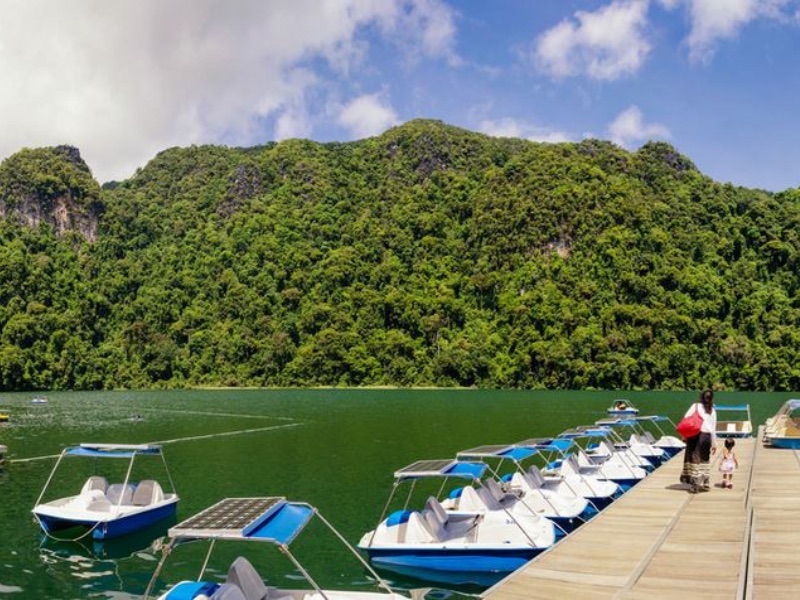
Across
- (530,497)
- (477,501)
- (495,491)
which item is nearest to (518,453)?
(530,497)

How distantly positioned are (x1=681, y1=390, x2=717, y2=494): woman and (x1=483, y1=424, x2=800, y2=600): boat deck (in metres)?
0.46

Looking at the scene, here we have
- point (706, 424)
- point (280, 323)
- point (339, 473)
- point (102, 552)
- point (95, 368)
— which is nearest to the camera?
point (706, 424)

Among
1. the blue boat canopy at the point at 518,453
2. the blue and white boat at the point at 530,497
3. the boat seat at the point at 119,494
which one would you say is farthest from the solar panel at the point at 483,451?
the boat seat at the point at 119,494

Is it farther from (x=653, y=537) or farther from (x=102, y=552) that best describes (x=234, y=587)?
(x=102, y=552)

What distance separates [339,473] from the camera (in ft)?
117

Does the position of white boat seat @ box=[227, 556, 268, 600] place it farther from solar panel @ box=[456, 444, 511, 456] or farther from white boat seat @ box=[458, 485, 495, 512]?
solar panel @ box=[456, 444, 511, 456]

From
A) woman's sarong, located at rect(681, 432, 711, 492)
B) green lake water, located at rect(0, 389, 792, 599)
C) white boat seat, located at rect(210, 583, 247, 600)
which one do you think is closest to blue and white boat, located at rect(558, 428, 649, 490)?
woman's sarong, located at rect(681, 432, 711, 492)

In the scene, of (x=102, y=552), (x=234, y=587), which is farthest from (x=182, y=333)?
(x=234, y=587)

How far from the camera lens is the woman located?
19422 mm

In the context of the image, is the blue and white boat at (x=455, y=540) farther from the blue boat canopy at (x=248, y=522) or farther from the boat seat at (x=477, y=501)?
the blue boat canopy at (x=248, y=522)

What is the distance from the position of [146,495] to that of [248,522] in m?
14.7

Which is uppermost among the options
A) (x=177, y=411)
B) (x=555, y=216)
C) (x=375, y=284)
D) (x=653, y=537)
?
(x=555, y=216)

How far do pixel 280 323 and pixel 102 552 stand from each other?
163m

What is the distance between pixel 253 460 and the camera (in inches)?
1630
